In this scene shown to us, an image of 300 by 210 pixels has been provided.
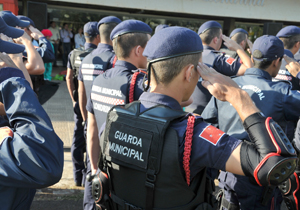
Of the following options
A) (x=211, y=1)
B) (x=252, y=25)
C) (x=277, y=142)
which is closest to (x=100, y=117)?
(x=277, y=142)

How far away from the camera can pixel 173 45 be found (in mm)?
1688

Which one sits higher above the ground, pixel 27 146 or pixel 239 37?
pixel 239 37

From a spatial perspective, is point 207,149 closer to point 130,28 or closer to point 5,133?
point 5,133

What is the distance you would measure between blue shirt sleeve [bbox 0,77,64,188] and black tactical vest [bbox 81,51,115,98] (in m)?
Answer: 2.54

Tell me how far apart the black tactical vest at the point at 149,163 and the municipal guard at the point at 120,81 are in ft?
2.79

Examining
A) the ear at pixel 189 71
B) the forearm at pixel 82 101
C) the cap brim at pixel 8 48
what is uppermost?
the cap brim at pixel 8 48

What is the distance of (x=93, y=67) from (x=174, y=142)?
8.71ft

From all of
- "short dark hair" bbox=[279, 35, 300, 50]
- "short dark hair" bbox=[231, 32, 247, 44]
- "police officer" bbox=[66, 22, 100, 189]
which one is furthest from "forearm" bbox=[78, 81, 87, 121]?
"short dark hair" bbox=[231, 32, 247, 44]

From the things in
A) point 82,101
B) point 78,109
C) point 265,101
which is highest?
point 265,101

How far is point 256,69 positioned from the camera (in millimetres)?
2850

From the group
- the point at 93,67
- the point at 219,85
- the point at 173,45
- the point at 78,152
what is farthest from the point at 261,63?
the point at 78,152

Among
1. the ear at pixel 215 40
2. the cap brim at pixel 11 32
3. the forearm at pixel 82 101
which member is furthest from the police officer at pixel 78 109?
the cap brim at pixel 11 32

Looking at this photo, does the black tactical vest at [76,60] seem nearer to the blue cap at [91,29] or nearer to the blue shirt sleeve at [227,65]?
the blue cap at [91,29]

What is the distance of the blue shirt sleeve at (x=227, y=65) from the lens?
4.13 meters
